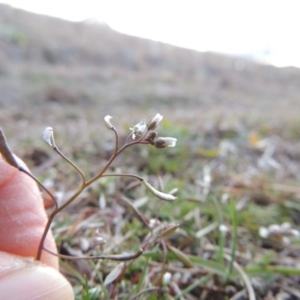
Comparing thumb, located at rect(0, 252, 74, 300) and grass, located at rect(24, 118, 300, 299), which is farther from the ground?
thumb, located at rect(0, 252, 74, 300)

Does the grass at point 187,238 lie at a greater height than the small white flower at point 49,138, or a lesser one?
lesser

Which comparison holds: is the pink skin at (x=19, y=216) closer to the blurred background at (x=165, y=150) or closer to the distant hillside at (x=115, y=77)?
the blurred background at (x=165, y=150)

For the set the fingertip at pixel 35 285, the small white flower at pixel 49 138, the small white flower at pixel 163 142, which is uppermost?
the small white flower at pixel 163 142

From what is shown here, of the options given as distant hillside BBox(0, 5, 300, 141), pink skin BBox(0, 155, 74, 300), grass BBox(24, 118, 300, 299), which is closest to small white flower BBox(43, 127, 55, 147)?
pink skin BBox(0, 155, 74, 300)

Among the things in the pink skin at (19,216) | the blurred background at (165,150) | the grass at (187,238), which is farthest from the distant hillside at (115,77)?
the pink skin at (19,216)

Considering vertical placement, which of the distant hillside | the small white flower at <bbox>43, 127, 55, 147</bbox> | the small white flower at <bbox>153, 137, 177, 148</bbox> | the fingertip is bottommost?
the distant hillside

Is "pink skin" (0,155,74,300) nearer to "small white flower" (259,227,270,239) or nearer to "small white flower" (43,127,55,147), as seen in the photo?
"small white flower" (43,127,55,147)

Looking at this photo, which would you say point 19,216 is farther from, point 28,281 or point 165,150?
point 165,150

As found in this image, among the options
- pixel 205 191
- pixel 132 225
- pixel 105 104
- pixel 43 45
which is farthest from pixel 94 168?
pixel 43 45
